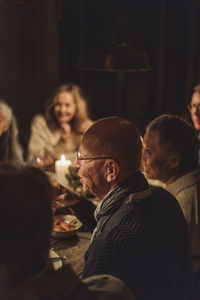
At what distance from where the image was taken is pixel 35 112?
5.09 m

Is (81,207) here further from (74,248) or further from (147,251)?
(147,251)

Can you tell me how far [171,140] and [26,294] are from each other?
127 cm

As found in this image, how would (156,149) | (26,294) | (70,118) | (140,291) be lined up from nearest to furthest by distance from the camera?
(26,294) → (140,291) → (156,149) → (70,118)

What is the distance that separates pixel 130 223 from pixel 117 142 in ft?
1.03

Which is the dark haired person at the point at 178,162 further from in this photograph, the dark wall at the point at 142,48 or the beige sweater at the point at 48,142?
the dark wall at the point at 142,48

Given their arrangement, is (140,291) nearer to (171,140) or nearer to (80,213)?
(80,213)

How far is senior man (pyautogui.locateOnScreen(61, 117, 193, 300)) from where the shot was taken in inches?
51.9

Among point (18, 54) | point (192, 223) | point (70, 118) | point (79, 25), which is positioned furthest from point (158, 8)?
point (192, 223)

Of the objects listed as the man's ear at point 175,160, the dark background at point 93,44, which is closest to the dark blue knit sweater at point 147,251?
the man's ear at point 175,160

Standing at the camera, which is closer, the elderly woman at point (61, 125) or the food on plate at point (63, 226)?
the food on plate at point (63, 226)

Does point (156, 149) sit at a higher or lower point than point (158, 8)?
lower

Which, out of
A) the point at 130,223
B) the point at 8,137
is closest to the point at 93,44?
the point at 8,137

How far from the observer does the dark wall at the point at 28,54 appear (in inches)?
190

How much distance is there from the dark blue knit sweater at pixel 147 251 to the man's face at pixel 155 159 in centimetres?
49
